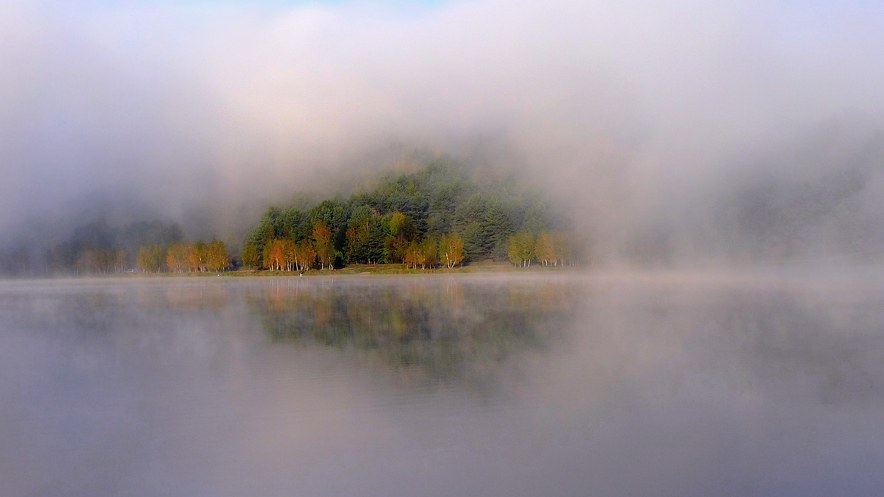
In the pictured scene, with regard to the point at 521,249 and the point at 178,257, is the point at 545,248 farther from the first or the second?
the point at 178,257

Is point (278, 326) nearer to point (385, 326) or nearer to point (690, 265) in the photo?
point (385, 326)

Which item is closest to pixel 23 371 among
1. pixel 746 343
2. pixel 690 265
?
pixel 746 343

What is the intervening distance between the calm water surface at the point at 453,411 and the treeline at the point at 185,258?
7863cm

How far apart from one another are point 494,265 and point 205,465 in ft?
274

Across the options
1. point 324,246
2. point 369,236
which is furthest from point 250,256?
point 369,236

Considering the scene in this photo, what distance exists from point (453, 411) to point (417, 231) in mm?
93883

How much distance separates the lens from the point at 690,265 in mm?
75500

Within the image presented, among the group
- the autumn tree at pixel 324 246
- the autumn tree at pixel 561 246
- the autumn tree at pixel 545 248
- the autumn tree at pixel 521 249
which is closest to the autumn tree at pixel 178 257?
the autumn tree at pixel 324 246

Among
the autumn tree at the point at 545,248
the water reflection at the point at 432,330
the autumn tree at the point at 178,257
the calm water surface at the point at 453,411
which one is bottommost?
the calm water surface at the point at 453,411

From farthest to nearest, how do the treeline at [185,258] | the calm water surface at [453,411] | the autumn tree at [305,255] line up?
1. the treeline at [185,258]
2. the autumn tree at [305,255]
3. the calm water surface at [453,411]

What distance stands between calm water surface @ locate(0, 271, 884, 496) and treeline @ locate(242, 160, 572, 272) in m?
70.2

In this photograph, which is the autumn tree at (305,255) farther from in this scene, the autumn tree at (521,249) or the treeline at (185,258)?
the autumn tree at (521,249)

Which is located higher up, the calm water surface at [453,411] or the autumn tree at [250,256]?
the autumn tree at [250,256]

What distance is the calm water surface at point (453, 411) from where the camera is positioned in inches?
239
